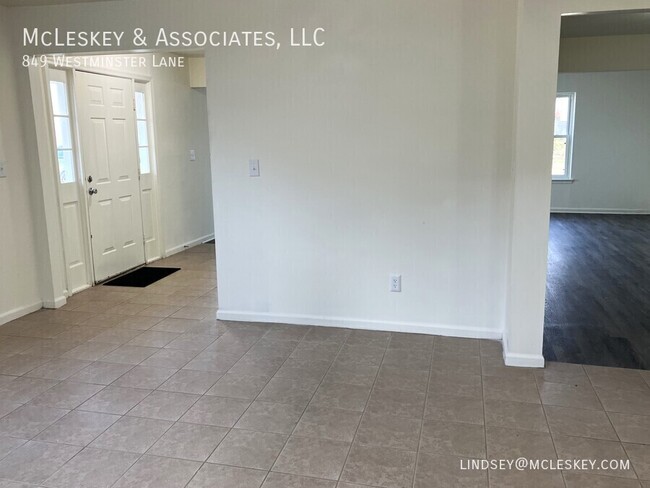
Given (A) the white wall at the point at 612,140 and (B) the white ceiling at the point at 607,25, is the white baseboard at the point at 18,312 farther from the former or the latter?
(A) the white wall at the point at 612,140

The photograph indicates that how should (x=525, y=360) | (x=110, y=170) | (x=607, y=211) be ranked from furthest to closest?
(x=607, y=211), (x=110, y=170), (x=525, y=360)

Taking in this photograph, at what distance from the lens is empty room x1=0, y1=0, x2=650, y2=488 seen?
2.35 meters

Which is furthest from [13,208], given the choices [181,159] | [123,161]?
[181,159]

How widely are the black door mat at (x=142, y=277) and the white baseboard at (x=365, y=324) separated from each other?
1411mm

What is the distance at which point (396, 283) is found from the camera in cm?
366

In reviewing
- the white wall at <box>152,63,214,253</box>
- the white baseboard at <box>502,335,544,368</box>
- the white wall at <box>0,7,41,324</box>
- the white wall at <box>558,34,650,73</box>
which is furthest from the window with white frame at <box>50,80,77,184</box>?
the white wall at <box>558,34,650,73</box>

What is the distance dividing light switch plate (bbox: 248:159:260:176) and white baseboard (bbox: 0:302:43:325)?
2072 mm

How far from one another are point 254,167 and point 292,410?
1784mm

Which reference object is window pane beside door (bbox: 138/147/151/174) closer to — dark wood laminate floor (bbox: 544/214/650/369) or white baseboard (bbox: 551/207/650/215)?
dark wood laminate floor (bbox: 544/214/650/369)

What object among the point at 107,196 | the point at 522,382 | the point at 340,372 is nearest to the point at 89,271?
the point at 107,196

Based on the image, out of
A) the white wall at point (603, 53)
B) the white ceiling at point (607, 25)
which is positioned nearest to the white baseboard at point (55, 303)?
the white ceiling at point (607, 25)

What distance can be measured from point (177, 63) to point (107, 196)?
77.8 inches

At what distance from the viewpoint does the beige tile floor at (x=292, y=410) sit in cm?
216

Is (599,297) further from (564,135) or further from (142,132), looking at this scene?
(564,135)
